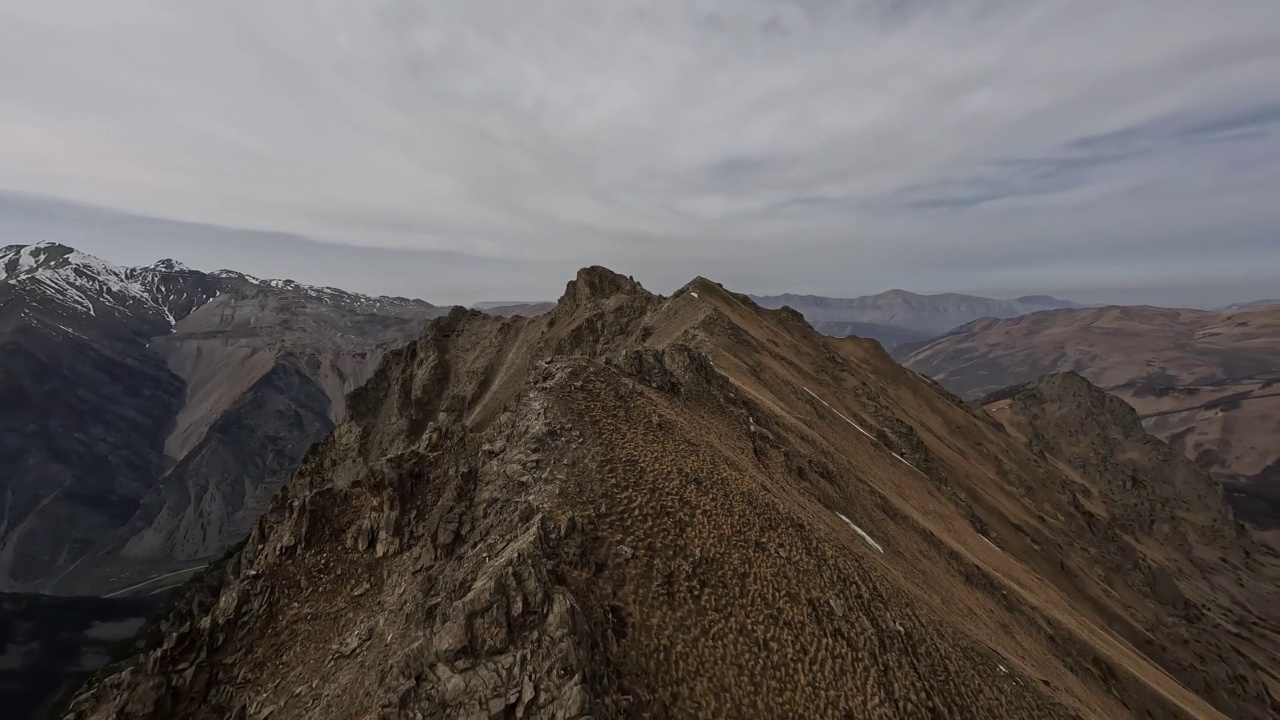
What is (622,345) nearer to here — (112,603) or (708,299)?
(708,299)

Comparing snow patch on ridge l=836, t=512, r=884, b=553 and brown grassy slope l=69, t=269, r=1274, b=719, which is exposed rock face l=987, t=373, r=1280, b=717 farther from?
snow patch on ridge l=836, t=512, r=884, b=553

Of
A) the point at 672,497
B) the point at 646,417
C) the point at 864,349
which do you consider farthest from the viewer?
the point at 864,349

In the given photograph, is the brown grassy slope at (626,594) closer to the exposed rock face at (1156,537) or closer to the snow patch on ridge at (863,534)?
the snow patch on ridge at (863,534)

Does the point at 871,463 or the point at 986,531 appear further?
the point at 986,531

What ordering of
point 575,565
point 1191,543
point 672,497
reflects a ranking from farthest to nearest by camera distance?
point 1191,543 < point 672,497 < point 575,565

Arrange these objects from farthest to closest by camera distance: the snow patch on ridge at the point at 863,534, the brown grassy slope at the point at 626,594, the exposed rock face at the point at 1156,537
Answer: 1. the exposed rock face at the point at 1156,537
2. the snow patch on ridge at the point at 863,534
3. the brown grassy slope at the point at 626,594

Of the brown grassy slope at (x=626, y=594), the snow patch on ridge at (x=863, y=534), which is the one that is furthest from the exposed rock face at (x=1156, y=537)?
the snow patch on ridge at (x=863, y=534)

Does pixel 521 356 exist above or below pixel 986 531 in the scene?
above

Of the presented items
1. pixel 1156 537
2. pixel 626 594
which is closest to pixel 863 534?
pixel 626 594

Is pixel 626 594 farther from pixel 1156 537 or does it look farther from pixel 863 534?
pixel 1156 537

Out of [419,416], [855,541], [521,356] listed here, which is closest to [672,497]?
[855,541]
